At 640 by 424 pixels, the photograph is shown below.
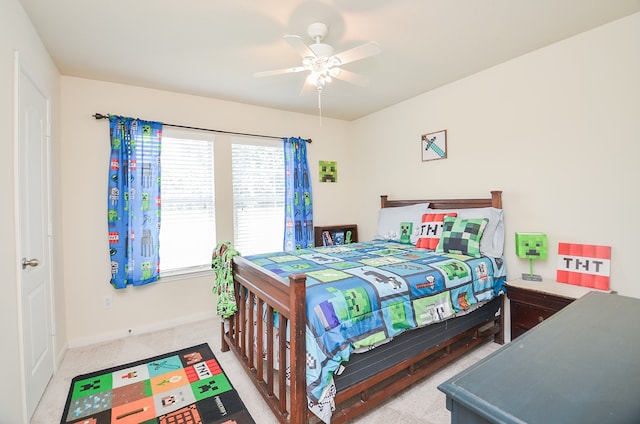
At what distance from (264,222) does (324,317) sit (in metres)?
2.54

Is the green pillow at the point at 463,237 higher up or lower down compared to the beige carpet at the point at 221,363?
higher up

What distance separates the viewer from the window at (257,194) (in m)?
3.76

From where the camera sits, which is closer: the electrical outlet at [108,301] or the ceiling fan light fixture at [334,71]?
the ceiling fan light fixture at [334,71]

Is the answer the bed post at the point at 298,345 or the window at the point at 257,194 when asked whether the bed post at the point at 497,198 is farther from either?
the window at the point at 257,194

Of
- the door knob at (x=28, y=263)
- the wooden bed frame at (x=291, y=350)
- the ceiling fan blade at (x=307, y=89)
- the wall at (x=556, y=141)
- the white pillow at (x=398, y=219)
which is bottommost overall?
the wooden bed frame at (x=291, y=350)

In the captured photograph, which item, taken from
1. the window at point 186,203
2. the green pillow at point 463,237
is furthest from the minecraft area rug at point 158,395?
the green pillow at point 463,237

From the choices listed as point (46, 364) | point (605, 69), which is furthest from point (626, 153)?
point (46, 364)

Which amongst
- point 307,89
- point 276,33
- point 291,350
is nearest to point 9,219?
point 291,350

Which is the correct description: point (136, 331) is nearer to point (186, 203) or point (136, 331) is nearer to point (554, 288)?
point (186, 203)

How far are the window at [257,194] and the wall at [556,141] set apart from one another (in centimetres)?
194

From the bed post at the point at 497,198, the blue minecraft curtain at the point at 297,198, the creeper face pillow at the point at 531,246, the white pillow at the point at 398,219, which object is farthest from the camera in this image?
the blue minecraft curtain at the point at 297,198

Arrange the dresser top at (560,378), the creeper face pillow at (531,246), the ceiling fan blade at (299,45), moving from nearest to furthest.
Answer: the dresser top at (560,378) < the ceiling fan blade at (299,45) < the creeper face pillow at (531,246)

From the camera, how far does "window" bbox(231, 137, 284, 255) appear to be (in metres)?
3.76

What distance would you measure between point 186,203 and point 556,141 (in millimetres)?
3699
